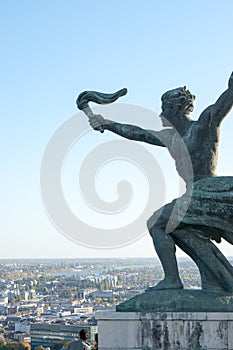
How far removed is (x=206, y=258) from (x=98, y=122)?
219 centimetres

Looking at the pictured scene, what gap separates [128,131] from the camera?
870 centimetres

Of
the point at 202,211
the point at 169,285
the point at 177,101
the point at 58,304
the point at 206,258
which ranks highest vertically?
the point at 177,101

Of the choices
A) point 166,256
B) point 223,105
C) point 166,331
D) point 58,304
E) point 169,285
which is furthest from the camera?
point 58,304

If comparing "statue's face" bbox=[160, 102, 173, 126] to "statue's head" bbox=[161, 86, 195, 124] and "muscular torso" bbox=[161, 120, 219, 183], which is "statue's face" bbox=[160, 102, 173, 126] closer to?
"statue's head" bbox=[161, 86, 195, 124]

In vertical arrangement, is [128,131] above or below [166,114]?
below

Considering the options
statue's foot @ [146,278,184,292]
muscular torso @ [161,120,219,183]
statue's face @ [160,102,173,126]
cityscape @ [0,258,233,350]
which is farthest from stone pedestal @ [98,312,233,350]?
cityscape @ [0,258,233,350]

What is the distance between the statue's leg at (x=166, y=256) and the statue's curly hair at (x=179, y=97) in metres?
1.55

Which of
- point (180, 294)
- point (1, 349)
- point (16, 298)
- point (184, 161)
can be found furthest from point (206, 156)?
point (16, 298)

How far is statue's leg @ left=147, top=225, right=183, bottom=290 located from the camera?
7.80m

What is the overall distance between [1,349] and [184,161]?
4543 cm

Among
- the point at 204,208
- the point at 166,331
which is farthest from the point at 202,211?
the point at 166,331

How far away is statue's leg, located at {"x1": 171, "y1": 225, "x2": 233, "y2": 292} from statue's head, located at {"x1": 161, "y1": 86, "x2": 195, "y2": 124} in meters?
1.44

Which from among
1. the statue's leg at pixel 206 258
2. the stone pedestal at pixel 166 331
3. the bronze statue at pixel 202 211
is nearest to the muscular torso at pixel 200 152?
the bronze statue at pixel 202 211

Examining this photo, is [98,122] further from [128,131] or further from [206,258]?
[206,258]
